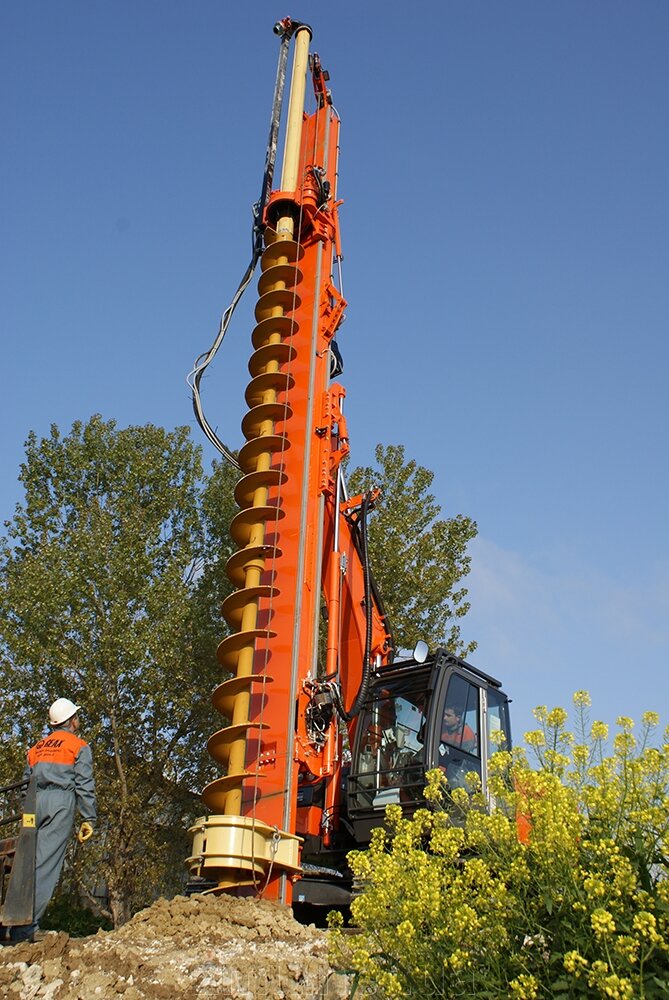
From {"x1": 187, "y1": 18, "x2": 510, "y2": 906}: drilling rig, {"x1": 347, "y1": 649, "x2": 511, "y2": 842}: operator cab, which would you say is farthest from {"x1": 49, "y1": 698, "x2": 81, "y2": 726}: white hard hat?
{"x1": 347, "y1": 649, "x2": 511, "y2": 842}: operator cab

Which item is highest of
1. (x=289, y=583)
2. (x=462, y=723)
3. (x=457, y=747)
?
(x=289, y=583)

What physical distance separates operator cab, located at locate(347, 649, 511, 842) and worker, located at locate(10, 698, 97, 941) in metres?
2.54

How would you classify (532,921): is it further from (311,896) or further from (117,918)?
(117,918)

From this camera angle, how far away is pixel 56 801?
5.74m

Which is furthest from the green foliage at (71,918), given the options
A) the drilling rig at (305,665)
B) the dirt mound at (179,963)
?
the dirt mound at (179,963)

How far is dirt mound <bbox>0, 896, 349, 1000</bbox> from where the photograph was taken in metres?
4.24

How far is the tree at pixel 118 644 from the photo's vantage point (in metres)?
16.1

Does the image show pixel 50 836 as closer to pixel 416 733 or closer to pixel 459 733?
pixel 416 733

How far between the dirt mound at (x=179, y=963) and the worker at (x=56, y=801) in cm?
57

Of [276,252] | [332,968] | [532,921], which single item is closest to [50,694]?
[276,252]

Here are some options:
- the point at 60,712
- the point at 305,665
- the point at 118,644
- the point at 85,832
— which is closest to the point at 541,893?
the point at 85,832

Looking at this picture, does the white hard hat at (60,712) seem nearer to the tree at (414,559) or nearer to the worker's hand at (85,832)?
the worker's hand at (85,832)

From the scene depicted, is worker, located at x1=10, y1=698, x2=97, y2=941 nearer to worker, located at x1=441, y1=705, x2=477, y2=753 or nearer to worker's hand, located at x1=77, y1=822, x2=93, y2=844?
worker's hand, located at x1=77, y1=822, x2=93, y2=844

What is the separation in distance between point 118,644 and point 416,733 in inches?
386
